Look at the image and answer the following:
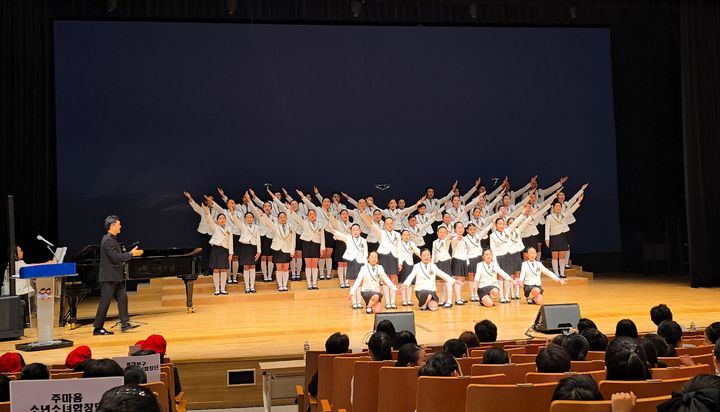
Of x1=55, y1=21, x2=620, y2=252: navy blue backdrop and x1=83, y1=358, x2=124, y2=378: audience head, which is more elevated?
x1=55, y1=21, x2=620, y2=252: navy blue backdrop

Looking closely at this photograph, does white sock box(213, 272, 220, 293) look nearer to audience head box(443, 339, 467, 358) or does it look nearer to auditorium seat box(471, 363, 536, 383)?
audience head box(443, 339, 467, 358)

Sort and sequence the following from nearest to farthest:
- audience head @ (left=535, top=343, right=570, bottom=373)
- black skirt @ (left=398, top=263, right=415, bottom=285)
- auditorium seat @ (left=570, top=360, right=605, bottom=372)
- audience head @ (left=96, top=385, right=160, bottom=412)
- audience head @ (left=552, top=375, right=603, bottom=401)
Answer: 1. audience head @ (left=96, top=385, right=160, bottom=412)
2. audience head @ (left=552, top=375, right=603, bottom=401)
3. audience head @ (left=535, top=343, right=570, bottom=373)
4. auditorium seat @ (left=570, top=360, right=605, bottom=372)
5. black skirt @ (left=398, top=263, right=415, bottom=285)

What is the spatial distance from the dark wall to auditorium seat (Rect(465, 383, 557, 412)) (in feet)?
32.2

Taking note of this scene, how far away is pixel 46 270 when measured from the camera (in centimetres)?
805

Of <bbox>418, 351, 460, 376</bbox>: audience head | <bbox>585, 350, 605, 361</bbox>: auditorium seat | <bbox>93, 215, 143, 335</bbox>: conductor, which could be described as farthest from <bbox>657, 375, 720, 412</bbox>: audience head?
<bbox>93, 215, 143, 335</bbox>: conductor

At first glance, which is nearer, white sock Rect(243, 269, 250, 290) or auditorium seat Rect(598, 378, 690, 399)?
auditorium seat Rect(598, 378, 690, 399)

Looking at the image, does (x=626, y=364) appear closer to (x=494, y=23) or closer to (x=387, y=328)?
(x=387, y=328)

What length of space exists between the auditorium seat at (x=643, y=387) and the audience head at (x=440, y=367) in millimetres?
782

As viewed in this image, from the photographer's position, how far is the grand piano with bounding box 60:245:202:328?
32.3ft

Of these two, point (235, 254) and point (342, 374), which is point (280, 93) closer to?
point (235, 254)

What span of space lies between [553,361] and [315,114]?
1229cm

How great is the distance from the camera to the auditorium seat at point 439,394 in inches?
140

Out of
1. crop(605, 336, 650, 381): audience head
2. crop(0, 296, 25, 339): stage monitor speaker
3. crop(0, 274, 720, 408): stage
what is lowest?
crop(0, 274, 720, 408): stage

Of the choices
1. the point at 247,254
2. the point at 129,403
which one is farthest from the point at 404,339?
the point at 247,254
